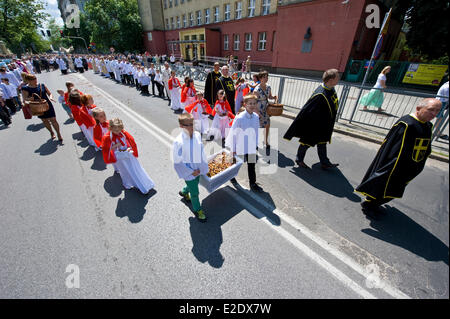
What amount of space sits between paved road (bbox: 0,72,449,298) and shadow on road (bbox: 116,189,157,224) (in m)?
0.02

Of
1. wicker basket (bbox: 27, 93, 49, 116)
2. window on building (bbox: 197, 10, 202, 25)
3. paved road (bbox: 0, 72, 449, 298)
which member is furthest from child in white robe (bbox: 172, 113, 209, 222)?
window on building (bbox: 197, 10, 202, 25)

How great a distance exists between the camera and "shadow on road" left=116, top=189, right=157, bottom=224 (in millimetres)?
3539

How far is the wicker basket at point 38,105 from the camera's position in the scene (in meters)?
5.35

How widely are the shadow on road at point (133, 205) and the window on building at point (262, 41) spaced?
24.3 meters

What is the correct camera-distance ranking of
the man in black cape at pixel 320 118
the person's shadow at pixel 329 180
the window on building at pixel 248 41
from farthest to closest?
the window on building at pixel 248 41 < the man in black cape at pixel 320 118 < the person's shadow at pixel 329 180

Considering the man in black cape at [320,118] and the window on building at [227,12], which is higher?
the window on building at [227,12]

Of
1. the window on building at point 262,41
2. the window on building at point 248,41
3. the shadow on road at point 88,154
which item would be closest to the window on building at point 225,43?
the window on building at point 248,41

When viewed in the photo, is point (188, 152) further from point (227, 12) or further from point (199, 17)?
point (199, 17)

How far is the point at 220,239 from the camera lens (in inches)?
122

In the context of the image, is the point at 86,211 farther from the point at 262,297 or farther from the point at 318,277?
the point at 318,277

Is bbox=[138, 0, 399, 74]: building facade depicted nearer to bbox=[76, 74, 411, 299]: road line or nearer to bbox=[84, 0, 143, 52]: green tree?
bbox=[84, 0, 143, 52]: green tree

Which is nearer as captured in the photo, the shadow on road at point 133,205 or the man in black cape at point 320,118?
the shadow on road at point 133,205

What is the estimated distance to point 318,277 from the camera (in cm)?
262
